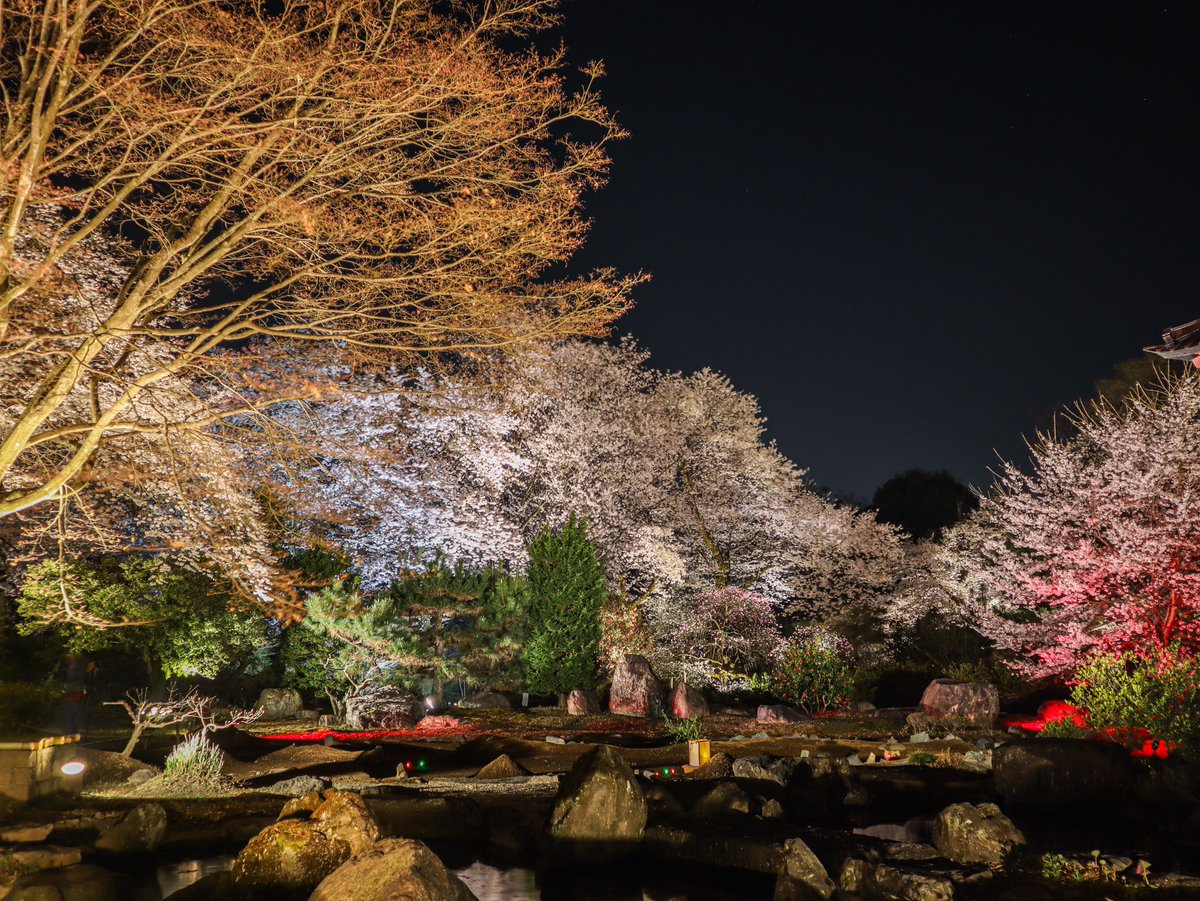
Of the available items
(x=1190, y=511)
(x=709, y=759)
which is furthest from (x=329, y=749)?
(x=1190, y=511)

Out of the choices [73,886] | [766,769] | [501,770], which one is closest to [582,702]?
[501,770]

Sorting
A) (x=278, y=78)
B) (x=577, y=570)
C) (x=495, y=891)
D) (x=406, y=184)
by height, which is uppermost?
(x=278, y=78)

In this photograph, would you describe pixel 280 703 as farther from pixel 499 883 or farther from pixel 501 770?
pixel 499 883

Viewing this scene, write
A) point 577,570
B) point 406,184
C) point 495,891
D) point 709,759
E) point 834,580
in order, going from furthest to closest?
point 834,580 → point 577,570 → point 709,759 → point 406,184 → point 495,891

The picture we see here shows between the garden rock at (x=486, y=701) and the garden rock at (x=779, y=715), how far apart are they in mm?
5532

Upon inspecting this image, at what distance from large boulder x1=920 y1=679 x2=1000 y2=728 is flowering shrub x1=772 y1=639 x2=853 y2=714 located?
84.2 inches

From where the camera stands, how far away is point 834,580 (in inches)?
978

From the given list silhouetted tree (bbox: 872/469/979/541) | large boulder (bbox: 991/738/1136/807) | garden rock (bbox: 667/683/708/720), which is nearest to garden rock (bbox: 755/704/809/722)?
garden rock (bbox: 667/683/708/720)

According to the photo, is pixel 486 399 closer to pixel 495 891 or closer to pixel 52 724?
pixel 52 724

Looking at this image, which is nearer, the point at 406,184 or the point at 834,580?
the point at 406,184

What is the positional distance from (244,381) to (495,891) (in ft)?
18.6

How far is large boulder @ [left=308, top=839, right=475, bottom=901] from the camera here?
493 centimetres

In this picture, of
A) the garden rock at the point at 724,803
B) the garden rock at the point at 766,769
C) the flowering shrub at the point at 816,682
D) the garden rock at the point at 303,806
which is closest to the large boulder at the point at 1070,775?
the garden rock at the point at 766,769

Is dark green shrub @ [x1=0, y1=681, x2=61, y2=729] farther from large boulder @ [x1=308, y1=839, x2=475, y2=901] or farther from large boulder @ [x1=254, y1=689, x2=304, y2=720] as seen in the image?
large boulder @ [x1=308, y1=839, x2=475, y2=901]
